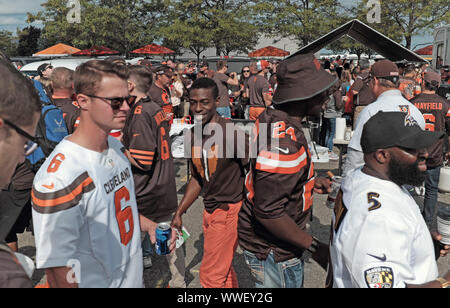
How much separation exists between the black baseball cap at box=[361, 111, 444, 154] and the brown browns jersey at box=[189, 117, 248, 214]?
58.9 inches

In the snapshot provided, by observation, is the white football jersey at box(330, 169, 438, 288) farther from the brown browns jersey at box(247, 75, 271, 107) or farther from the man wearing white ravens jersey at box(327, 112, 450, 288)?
the brown browns jersey at box(247, 75, 271, 107)

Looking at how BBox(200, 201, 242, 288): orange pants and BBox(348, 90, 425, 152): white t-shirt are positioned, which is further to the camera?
BBox(348, 90, 425, 152): white t-shirt

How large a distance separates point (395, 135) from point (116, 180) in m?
1.61

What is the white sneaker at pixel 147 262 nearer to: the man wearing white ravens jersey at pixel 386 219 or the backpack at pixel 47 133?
the backpack at pixel 47 133

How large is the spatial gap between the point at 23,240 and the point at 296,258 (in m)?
4.59

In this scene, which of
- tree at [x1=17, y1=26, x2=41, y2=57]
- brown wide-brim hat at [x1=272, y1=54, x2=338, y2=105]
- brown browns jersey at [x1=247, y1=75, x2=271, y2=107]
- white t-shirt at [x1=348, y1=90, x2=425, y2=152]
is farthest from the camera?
tree at [x1=17, y1=26, x2=41, y2=57]

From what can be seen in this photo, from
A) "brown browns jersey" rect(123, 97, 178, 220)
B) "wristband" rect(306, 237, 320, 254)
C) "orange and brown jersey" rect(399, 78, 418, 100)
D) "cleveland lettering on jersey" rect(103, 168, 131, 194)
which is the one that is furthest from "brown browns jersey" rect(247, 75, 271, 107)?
"cleveland lettering on jersey" rect(103, 168, 131, 194)

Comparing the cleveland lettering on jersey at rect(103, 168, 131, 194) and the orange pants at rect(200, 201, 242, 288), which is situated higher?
the cleveland lettering on jersey at rect(103, 168, 131, 194)

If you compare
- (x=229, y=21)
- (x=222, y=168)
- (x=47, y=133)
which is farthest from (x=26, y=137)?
(x=229, y=21)

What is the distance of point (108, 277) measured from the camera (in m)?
2.00

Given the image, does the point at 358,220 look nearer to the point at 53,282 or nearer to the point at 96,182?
the point at 96,182

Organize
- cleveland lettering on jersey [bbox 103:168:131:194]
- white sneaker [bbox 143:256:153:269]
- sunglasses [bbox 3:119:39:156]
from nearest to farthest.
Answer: sunglasses [bbox 3:119:39:156] < cleveland lettering on jersey [bbox 103:168:131:194] < white sneaker [bbox 143:256:153:269]

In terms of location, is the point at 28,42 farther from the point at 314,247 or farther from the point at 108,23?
the point at 314,247

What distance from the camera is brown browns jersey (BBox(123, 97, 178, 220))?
344 cm
